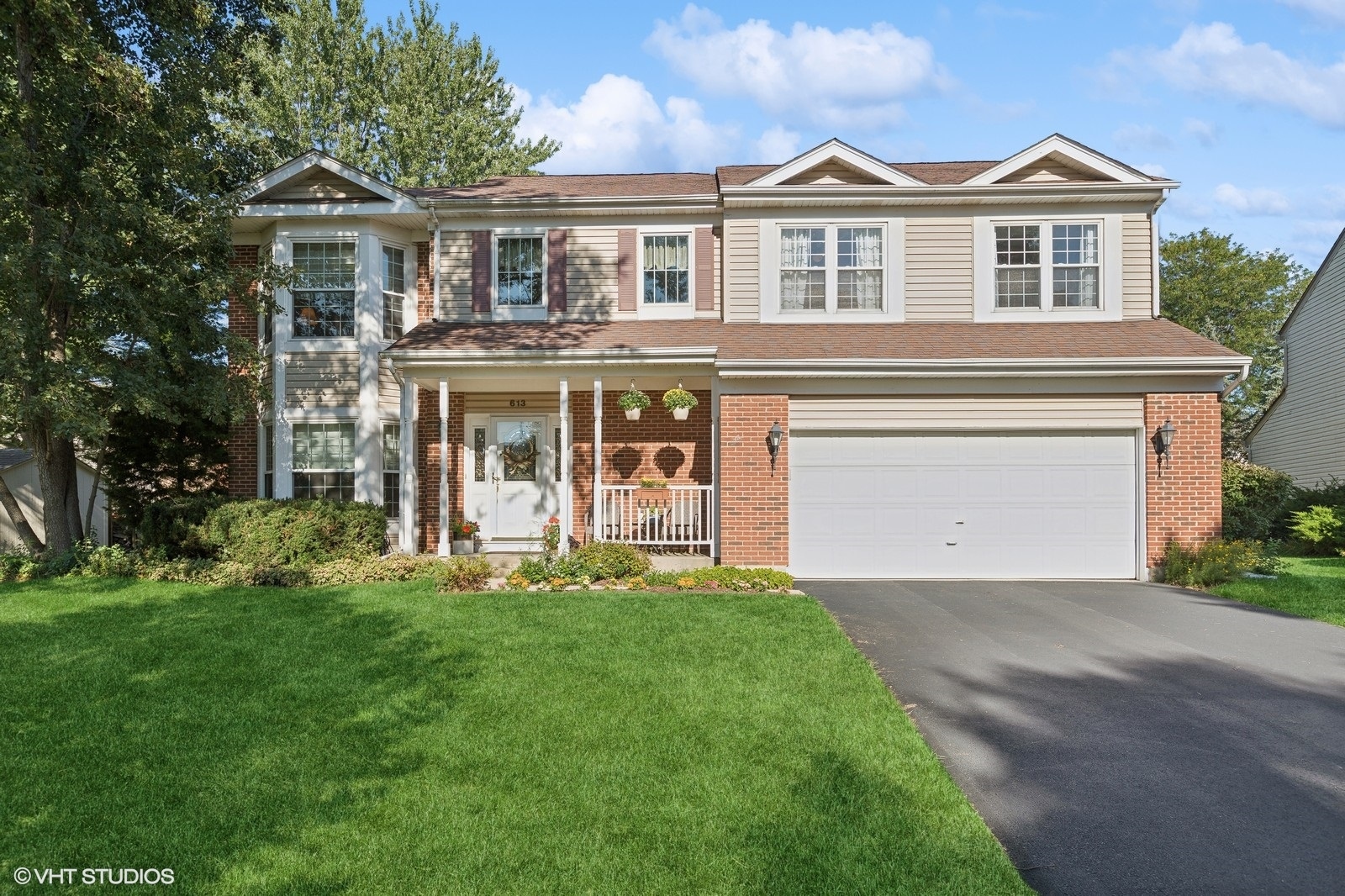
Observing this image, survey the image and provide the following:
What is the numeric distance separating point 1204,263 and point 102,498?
119ft

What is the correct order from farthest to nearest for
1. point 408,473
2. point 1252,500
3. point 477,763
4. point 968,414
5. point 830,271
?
1. point 1252,500
2. point 408,473
3. point 830,271
4. point 968,414
5. point 477,763

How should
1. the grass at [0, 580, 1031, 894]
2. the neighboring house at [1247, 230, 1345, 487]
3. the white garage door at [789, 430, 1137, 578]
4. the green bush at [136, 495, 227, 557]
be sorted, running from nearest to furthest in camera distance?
the grass at [0, 580, 1031, 894]
the green bush at [136, 495, 227, 557]
the white garage door at [789, 430, 1137, 578]
the neighboring house at [1247, 230, 1345, 487]

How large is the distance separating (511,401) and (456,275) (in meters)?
2.37

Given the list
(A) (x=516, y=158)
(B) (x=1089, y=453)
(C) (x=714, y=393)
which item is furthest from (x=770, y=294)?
(A) (x=516, y=158)

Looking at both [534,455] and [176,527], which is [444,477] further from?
[176,527]

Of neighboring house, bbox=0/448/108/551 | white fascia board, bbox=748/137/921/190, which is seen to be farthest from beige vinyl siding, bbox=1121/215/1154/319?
neighboring house, bbox=0/448/108/551

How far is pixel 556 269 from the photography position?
13.0 metres

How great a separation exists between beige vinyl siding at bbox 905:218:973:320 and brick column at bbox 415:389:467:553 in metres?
7.93

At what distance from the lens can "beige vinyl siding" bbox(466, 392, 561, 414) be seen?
13.2 m

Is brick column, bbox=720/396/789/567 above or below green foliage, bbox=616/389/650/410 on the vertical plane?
below

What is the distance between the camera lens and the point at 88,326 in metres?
10.9

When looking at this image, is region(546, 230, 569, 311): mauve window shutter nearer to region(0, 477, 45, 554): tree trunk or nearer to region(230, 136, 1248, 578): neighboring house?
region(230, 136, 1248, 578): neighboring house

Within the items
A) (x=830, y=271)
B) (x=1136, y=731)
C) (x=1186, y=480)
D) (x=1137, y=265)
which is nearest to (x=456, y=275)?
(x=830, y=271)

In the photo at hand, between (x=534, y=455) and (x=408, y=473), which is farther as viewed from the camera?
(x=534, y=455)
